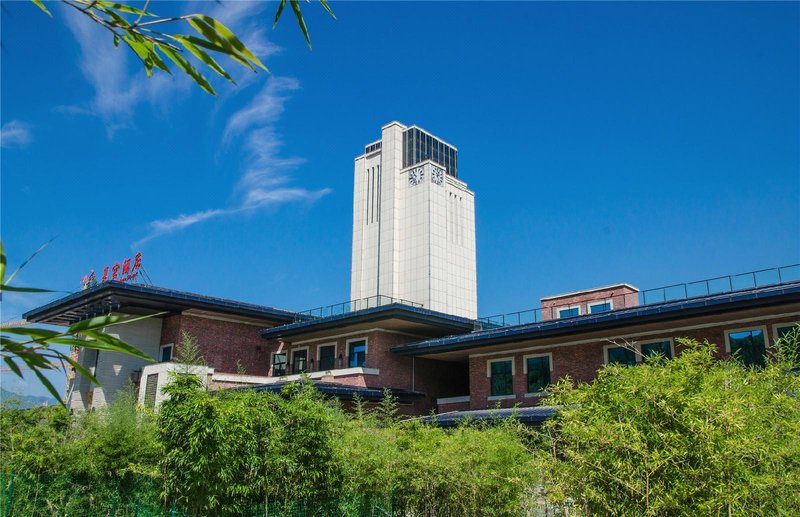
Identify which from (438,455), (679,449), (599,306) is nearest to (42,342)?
(679,449)

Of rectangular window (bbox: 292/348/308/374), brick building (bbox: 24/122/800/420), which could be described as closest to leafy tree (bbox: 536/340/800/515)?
brick building (bbox: 24/122/800/420)

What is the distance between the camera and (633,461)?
552cm

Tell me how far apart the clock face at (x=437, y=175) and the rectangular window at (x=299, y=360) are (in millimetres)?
26029

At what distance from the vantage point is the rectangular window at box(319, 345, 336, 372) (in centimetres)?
2641

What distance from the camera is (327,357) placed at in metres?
26.8

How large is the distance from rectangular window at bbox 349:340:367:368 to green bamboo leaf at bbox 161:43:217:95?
22.9m

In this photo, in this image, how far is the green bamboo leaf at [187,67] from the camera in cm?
235

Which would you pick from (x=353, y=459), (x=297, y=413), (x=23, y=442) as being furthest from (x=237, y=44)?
(x=23, y=442)

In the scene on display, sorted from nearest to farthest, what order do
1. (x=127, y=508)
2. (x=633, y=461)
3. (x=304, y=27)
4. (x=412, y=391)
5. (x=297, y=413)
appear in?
(x=304, y=27) → (x=633, y=461) → (x=297, y=413) → (x=127, y=508) → (x=412, y=391)

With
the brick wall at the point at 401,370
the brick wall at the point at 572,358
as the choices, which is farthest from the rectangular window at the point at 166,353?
the brick wall at the point at 572,358

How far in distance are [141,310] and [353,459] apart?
19.2 meters

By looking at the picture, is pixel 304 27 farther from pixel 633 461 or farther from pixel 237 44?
pixel 633 461

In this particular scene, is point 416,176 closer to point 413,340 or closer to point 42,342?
point 413,340

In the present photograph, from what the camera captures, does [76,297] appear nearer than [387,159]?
Yes
